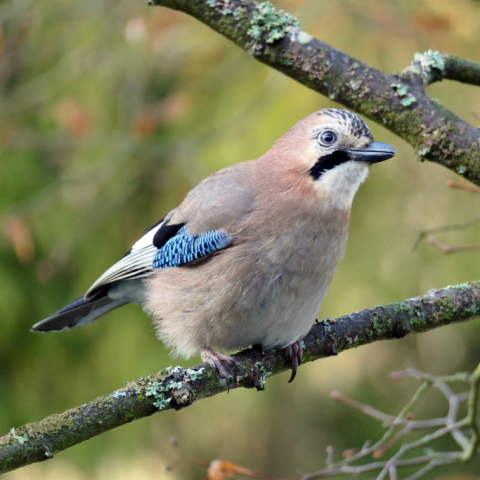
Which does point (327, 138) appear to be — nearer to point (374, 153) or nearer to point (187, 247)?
point (374, 153)

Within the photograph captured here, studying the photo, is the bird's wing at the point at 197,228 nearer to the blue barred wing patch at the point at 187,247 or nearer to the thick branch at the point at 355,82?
the blue barred wing patch at the point at 187,247

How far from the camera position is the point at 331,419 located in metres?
5.91

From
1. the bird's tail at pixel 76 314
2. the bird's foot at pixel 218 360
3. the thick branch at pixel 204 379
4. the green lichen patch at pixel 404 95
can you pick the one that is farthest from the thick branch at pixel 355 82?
the bird's tail at pixel 76 314

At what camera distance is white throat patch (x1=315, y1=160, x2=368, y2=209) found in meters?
3.01

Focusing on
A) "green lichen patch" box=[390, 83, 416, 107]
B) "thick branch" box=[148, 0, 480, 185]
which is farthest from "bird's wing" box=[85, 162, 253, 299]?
"green lichen patch" box=[390, 83, 416, 107]

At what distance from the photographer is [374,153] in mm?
2934

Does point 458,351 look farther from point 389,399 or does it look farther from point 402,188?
point 402,188

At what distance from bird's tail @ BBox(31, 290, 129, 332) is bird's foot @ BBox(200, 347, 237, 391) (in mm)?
968

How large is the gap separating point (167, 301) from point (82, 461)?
84.6 inches

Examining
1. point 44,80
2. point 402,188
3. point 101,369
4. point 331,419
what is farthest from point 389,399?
point 44,80

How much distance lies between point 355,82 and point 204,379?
4.59 ft

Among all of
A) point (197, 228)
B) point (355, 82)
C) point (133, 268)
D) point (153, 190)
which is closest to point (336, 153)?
point (355, 82)

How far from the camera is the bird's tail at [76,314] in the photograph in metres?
3.70

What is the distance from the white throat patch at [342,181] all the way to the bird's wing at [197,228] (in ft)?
1.25
